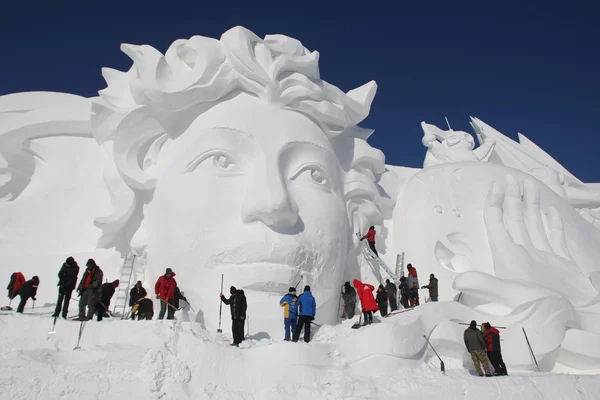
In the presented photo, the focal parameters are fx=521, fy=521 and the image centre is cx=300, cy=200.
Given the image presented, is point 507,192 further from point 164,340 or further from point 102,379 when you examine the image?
point 102,379

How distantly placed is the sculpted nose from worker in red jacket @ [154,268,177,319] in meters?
1.46

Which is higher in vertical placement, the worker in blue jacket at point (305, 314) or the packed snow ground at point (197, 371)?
the worker in blue jacket at point (305, 314)

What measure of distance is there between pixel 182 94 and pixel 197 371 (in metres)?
5.18

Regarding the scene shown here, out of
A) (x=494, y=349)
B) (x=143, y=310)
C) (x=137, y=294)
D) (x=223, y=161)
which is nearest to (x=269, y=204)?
(x=223, y=161)

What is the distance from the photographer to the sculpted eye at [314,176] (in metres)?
9.29

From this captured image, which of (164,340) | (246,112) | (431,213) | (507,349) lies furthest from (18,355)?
(431,213)

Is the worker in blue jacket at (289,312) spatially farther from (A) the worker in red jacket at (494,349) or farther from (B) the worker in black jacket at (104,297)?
(A) the worker in red jacket at (494,349)

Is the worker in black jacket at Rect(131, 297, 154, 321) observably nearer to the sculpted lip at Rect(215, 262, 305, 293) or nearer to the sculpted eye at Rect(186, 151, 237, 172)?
the sculpted lip at Rect(215, 262, 305, 293)

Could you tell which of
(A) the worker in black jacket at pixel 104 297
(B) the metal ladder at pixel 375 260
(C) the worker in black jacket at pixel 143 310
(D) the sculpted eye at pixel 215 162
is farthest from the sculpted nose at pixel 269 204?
(B) the metal ladder at pixel 375 260

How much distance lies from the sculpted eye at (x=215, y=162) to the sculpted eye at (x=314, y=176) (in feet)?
3.68

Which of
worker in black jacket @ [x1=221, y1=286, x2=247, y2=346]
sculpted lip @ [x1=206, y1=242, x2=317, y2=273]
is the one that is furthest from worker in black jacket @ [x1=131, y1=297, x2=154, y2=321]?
worker in black jacket @ [x1=221, y1=286, x2=247, y2=346]

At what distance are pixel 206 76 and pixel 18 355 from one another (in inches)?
218

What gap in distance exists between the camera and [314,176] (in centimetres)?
947

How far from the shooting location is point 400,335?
6.95 metres
